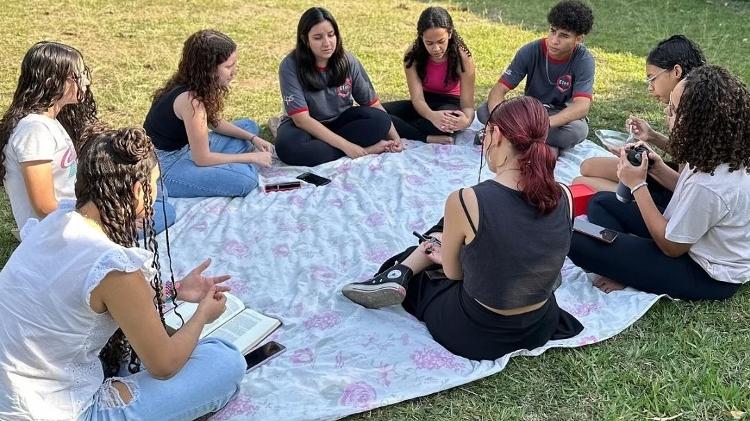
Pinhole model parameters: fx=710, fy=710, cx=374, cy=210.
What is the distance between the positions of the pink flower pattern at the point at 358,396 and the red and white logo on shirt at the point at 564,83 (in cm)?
338

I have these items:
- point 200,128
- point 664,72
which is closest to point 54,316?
point 200,128

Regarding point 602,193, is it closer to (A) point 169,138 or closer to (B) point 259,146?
(B) point 259,146

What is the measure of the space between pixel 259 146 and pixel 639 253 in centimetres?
293

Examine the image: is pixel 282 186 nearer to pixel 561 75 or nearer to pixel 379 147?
pixel 379 147

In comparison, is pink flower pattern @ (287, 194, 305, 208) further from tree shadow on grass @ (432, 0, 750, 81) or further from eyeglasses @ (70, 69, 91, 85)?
tree shadow on grass @ (432, 0, 750, 81)

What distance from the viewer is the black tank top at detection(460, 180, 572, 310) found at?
2857 mm

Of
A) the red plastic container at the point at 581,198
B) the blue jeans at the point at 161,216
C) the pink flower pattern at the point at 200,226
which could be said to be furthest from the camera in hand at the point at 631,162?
the blue jeans at the point at 161,216

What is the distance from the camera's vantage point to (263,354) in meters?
3.38

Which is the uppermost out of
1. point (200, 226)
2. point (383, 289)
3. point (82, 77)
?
point (82, 77)

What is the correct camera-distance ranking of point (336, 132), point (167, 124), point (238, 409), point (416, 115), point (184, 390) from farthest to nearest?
point (416, 115), point (336, 132), point (167, 124), point (238, 409), point (184, 390)

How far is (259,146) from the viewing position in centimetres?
542

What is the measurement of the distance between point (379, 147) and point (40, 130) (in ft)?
8.84

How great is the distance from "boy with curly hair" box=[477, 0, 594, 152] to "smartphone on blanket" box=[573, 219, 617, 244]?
5.90 ft

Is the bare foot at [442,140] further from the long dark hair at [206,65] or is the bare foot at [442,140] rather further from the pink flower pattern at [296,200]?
the long dark hair at [206,65]
